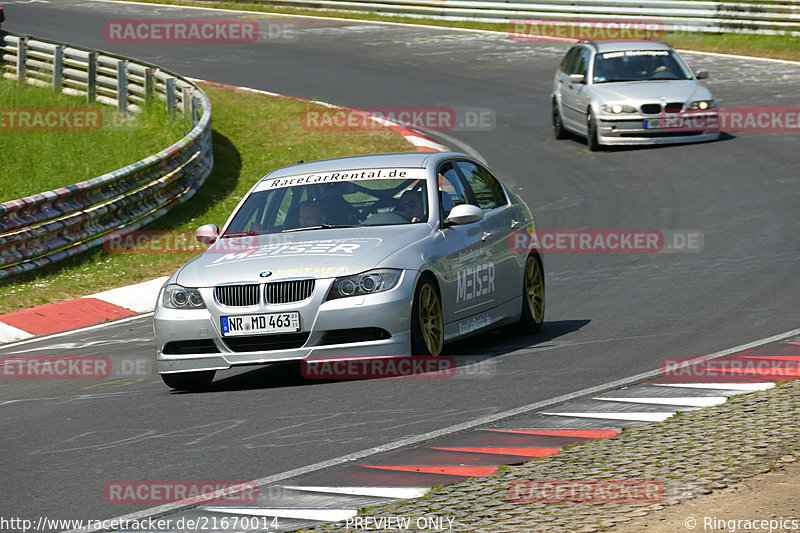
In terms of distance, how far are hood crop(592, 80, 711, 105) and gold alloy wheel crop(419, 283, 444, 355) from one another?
1303cm

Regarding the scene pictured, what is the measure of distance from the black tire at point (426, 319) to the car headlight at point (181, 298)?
4.56 ft

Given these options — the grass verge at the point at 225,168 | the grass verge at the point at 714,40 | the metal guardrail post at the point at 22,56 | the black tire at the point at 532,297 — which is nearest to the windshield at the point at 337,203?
the black tire at the point at 532,297

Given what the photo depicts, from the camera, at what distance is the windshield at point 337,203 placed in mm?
9875

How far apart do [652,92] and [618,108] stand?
587 mm

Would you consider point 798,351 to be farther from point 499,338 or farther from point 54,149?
point 54,149

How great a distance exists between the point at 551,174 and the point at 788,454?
48.0ft

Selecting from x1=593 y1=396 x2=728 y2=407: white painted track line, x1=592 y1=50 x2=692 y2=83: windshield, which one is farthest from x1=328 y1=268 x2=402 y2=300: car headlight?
x1=592 y1=50 x2=692 y2=83: windshield

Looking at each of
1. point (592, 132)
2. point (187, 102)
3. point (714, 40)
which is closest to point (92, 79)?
point (187, 102)

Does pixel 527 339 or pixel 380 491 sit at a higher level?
pixel 380 491

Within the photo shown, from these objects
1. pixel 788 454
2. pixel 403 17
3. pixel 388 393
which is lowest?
pixel 403 17

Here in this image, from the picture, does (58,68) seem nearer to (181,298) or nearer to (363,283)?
(181,298)

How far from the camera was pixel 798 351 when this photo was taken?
30.5ft

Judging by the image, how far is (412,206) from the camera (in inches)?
391

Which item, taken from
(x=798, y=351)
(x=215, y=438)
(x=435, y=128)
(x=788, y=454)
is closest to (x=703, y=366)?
(x=798, y=351)
